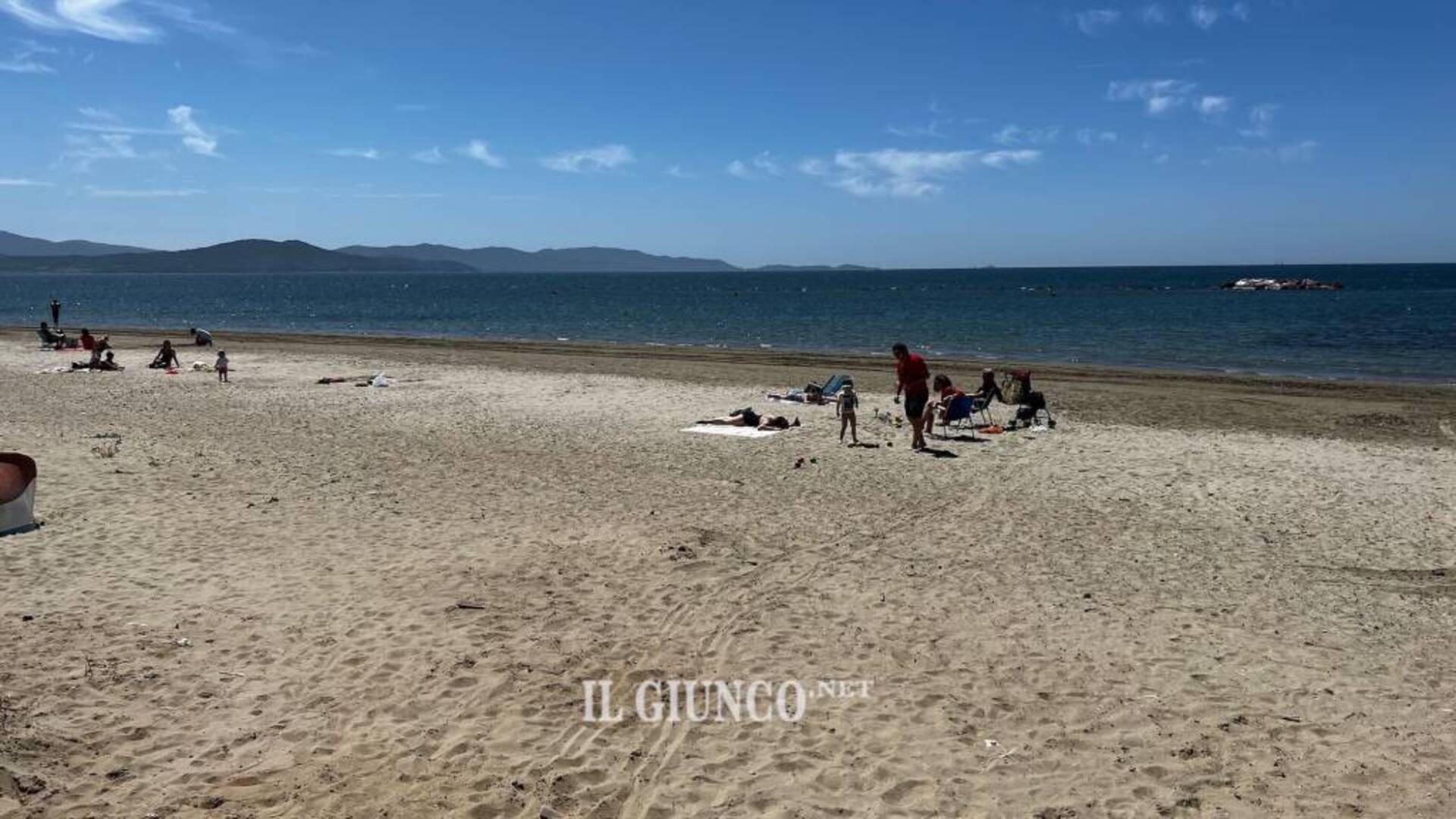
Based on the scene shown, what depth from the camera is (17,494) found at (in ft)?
30.8

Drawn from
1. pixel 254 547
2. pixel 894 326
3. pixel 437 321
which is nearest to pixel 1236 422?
pixel 254 547

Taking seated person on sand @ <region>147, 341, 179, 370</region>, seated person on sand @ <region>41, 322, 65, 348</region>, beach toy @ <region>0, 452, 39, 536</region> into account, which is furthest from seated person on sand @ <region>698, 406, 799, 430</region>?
seated person on sand @ <region>41, 322, 65, 348</region>

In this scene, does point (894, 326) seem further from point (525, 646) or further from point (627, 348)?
point (525, 646)

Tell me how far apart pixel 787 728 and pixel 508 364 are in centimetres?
2524

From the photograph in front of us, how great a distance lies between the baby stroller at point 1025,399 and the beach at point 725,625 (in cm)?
205

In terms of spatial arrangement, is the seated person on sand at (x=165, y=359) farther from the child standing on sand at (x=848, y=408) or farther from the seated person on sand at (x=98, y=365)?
the child standing on sand at (x=848, y=408)

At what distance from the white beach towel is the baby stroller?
4.53m

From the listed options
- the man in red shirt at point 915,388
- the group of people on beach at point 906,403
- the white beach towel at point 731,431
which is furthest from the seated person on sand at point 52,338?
the man in red shirt at point 915,388

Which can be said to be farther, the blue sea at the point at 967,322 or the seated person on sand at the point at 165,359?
the blue sea at the point at 967,322

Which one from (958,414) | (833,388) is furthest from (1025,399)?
(833,388)

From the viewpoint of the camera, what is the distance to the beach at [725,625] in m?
5.20

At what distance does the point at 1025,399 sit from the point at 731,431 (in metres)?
5.81

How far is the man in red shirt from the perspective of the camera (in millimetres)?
14617

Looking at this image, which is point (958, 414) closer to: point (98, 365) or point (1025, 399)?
point (1025, 399)
